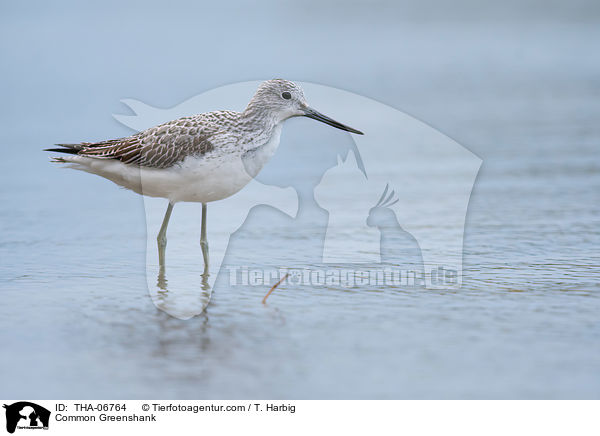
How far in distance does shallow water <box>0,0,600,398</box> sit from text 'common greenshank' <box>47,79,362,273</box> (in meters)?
0.76

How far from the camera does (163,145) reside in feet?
24.5

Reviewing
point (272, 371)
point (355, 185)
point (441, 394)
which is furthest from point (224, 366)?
point (355, 185)

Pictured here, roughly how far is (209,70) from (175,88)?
1.62m

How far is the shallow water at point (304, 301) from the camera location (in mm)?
5223

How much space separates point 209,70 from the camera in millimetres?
17938

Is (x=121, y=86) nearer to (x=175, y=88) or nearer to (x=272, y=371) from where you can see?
(x=175, y=88)

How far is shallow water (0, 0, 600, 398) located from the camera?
522 cm

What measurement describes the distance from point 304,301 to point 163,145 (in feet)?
6.06
